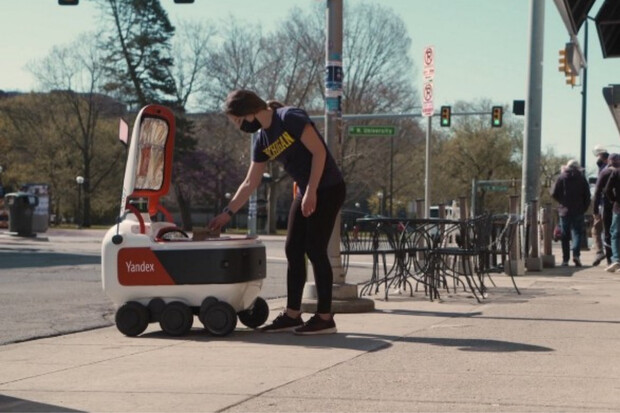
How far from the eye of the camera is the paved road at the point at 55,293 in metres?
8.25

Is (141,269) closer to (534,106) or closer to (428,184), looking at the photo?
(534,106)

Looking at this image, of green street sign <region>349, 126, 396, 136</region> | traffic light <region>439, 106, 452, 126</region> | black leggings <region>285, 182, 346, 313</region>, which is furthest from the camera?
green street sign <region>349, 126, 396, 136</region>

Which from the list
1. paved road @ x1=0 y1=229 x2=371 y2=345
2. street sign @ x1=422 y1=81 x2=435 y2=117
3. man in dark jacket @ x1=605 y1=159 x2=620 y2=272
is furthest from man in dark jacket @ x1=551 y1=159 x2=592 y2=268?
paved road @ x1=0 y1=229 x2=371 y2=345

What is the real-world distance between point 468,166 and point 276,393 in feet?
258

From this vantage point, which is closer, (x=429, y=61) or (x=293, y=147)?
(x=293, y=147)

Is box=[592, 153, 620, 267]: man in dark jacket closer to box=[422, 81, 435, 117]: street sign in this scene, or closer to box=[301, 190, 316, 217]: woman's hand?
box=[422, 81, 435, 117]: street sign

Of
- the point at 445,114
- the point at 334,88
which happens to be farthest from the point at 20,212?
the point at 334,88

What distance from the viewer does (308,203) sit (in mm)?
6906

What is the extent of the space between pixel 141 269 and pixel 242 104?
136 centimetres

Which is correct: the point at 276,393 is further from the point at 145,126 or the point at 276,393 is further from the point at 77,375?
the point at 145,126

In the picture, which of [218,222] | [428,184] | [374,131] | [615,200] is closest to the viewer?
[218,222]

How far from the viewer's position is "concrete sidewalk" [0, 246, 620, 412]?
15.1ft

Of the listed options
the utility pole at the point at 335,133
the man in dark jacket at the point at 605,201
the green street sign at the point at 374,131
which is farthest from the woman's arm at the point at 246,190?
the green street sign at the point at 374,131

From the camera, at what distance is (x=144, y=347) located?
654 cm
